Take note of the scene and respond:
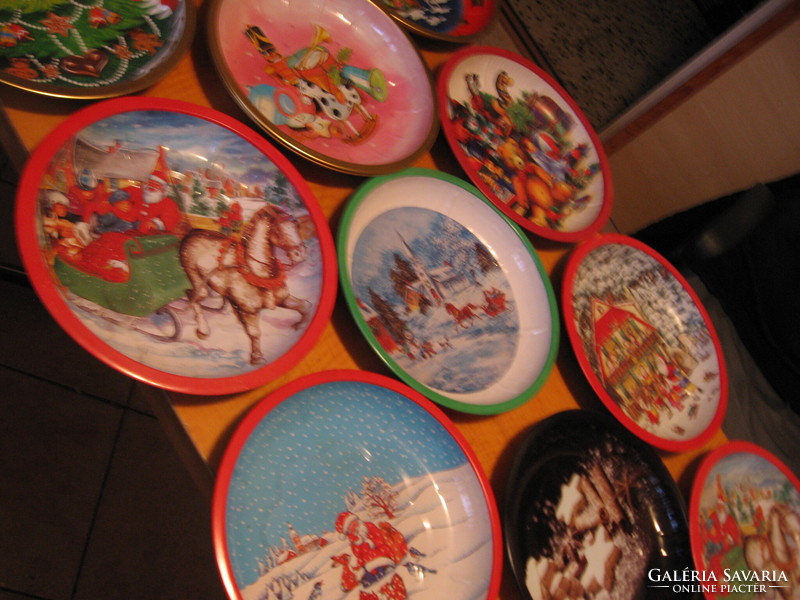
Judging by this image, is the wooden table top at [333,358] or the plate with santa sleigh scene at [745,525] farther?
the plate with santa sleigh scene at [745,525]

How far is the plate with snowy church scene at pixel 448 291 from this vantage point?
70cm

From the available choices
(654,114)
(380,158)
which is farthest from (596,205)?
(654,114)

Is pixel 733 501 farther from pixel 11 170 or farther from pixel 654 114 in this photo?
pixel 11 170

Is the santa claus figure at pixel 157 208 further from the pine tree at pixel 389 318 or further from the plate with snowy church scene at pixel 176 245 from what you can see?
the pine tree at pixel 389 318

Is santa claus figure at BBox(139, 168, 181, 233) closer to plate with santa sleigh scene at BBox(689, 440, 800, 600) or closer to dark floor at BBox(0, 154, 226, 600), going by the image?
dark floor at BBox(0, 154, 226, 600)

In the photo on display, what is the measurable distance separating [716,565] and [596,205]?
2.03ft

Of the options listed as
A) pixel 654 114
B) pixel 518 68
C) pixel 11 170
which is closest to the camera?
pixel 518 68

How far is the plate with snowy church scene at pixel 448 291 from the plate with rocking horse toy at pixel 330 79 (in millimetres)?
71

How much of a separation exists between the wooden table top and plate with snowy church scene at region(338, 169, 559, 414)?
34 mm

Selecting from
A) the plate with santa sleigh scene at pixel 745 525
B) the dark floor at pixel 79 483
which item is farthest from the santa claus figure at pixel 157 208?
the plate with santa sleigh scene at pixel 745 525

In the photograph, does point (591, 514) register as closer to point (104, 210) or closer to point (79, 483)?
point (104, 210)

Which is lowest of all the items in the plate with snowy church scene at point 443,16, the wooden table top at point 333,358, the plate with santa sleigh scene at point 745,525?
the plate with santa sleigh scene at point 745,525

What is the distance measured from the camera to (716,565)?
822mm

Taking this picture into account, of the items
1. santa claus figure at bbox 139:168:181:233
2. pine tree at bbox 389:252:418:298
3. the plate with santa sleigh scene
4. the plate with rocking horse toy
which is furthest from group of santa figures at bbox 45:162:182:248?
A: the plate with santa sleigh scene
